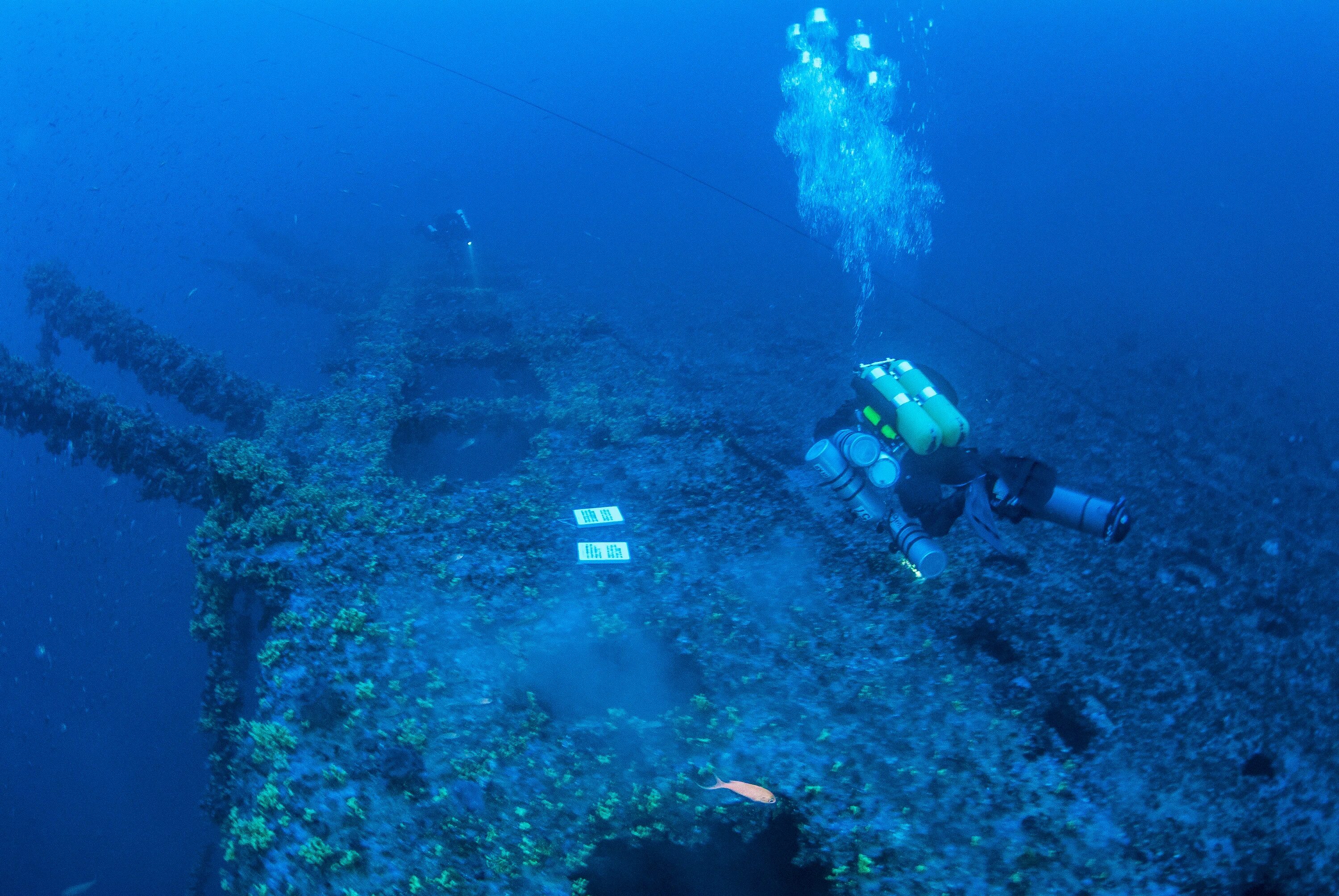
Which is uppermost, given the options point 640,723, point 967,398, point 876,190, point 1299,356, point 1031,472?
point 876,190

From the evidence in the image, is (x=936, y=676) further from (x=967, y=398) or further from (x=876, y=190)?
(x=876, y=190)

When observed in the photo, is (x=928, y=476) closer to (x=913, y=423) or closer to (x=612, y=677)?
(x=913, y=423)

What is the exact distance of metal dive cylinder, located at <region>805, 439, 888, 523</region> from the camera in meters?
5.61

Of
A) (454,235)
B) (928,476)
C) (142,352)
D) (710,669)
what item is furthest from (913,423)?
(454,235)

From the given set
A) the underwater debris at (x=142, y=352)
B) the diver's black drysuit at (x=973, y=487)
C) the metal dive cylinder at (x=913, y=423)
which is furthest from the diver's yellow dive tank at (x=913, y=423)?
the underwater debris at (x=142, y=352)

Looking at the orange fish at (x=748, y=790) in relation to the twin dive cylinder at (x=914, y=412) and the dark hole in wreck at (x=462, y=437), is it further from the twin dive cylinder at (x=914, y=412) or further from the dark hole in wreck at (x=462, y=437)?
the dark hole in wreck at (x=462, y=437)

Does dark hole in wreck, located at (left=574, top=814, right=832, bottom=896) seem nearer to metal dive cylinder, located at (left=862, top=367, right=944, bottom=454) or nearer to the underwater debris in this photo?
metal dive cylinder, located at (left=862, top=367, right=944, bottom=454)

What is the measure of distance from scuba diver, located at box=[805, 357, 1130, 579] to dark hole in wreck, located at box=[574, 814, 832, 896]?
2.37m

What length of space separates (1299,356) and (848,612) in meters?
10.2

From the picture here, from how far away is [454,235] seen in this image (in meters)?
14.2

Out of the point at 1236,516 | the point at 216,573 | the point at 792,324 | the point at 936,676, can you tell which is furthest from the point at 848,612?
the point at 792,324

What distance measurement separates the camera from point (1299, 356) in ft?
34.9

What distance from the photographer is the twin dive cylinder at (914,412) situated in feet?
17.0

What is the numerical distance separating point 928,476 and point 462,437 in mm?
5807
